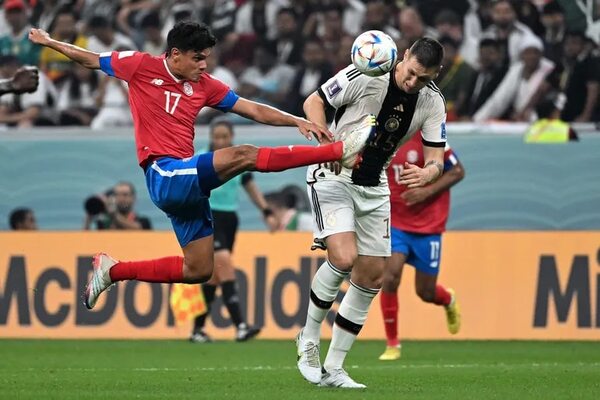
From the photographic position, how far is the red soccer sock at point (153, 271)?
9.85m

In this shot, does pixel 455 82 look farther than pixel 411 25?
No

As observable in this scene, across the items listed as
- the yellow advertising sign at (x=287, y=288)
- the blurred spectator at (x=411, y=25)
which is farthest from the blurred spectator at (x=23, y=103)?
the blurred spectator at (x=411, y=25)

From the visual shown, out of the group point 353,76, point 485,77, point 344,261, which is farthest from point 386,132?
point 485,77

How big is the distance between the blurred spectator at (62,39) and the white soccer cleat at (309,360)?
11.4m

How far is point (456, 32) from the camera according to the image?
18.3 m

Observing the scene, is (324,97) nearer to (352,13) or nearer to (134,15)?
(352,13)

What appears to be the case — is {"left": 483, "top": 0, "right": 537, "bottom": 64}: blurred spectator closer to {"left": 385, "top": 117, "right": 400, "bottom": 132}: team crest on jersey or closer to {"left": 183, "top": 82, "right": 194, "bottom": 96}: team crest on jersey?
{"left": 385, "top": 117, "right": 400, "bottom": 132}: team crest on jersey

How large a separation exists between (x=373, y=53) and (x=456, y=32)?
9506 mm

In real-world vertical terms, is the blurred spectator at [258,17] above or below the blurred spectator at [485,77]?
above

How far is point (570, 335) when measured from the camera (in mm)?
15375

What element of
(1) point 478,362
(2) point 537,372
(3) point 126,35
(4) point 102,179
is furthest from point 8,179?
(2) point 537,372

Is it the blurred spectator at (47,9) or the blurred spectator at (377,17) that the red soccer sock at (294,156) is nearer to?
the blurred spectator at (377,17)

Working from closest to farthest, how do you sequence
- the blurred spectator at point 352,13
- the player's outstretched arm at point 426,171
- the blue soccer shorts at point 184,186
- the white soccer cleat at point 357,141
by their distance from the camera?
the white soccer cleat at point 357,141
the player's outstretched arm at point 426,171
the blue soccer shorts at point 184,186
the blurred spectator at point 352,13

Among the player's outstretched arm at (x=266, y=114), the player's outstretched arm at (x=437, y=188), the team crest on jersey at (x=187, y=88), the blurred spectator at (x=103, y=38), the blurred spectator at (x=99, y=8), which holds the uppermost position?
the blurred spectator at (x=99, y=8)
